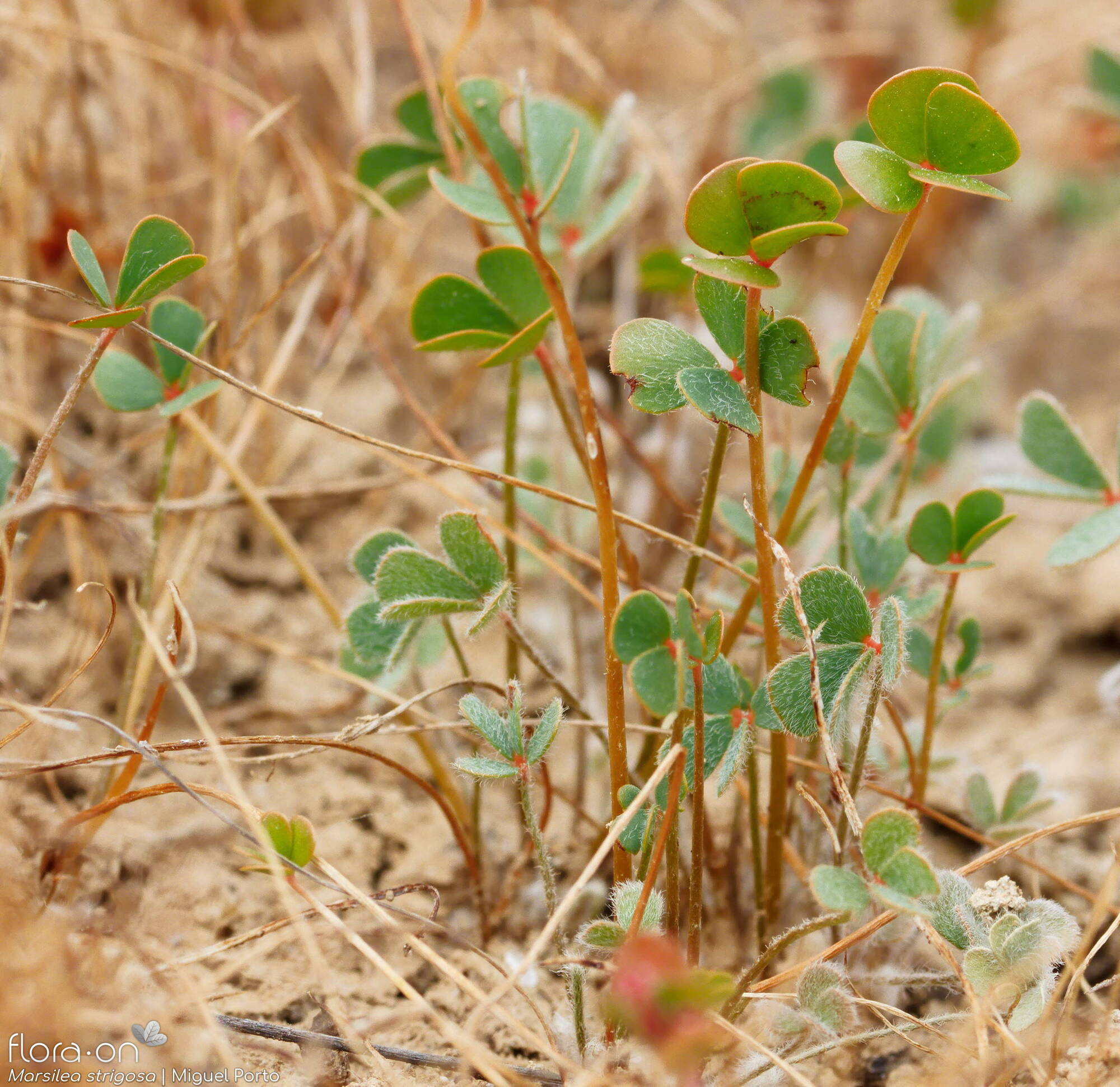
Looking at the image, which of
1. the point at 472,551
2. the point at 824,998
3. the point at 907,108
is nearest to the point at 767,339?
the point at 907,108

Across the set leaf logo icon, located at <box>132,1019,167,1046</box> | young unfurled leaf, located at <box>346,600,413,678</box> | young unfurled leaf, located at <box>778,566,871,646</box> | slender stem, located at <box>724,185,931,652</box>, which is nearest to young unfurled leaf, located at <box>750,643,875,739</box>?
young unfurled leaf, located at <box>778,566,871,646</box>

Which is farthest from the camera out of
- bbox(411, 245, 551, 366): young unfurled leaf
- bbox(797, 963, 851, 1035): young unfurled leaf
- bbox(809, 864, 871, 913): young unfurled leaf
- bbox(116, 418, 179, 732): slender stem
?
bbox(116, 418, 179, 732): slender stem

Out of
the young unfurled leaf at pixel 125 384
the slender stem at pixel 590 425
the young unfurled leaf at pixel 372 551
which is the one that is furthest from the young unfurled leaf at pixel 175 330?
the slender stem at pixel 590 425

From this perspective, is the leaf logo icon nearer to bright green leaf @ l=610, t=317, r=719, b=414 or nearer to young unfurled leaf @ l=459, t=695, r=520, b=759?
young unfurled leaf @ l=459, t=695, r=520, b=759

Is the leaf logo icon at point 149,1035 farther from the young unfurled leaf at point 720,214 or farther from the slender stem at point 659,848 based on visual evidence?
the young unfurled leaf at point 720,214

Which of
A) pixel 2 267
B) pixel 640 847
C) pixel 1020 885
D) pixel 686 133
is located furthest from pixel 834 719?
pixel 686 133

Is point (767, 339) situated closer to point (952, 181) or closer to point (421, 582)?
point (952, 181)
